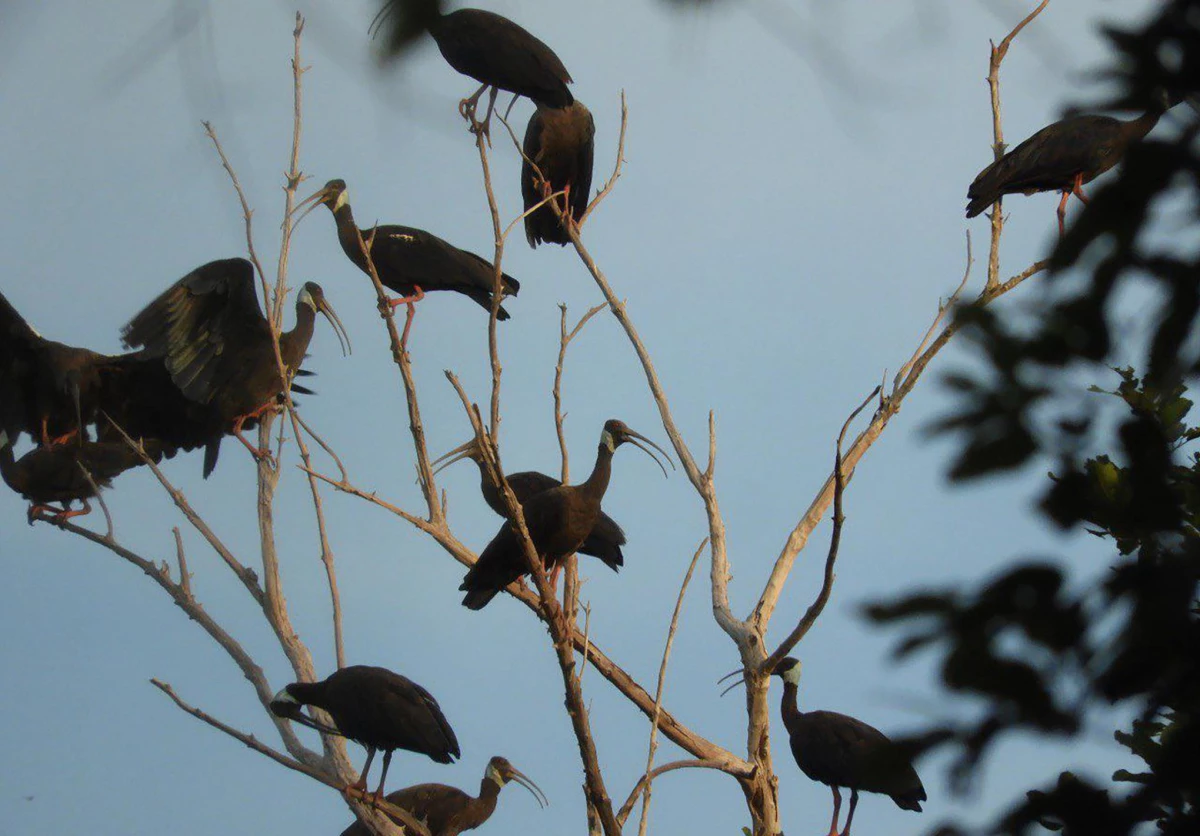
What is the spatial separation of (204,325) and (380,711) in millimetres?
2560

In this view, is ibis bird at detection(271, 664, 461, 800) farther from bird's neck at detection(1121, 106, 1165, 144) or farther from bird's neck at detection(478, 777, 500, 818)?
bird's neck at detection(1121, 106, 1165, 144)

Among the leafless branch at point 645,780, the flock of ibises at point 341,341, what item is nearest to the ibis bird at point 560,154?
the flock of ibises at point 341,341

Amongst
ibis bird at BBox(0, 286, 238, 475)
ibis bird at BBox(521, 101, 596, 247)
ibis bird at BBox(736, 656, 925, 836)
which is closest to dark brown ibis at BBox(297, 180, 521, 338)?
ibis bird at BBox(521, 101, 596, 247)

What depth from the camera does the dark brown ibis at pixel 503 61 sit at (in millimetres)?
7703

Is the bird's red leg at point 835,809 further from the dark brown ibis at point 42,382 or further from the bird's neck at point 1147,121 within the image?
the bird's neck at point 1147,121

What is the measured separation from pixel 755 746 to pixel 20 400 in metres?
5.31

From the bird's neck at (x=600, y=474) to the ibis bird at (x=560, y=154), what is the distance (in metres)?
2.10

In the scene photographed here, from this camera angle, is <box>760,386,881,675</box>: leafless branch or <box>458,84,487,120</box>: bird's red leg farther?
<box>458,84,487,120</box>: bird's red leg

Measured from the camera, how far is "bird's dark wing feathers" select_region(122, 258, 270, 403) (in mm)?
7727

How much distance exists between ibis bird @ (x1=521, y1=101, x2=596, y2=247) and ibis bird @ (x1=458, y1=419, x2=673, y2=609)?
2.18 metres

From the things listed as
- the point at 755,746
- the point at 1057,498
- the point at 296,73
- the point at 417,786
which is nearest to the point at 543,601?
the point at 755,746

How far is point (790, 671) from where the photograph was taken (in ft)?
29.2

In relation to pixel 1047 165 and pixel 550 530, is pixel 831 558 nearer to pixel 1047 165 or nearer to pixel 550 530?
pixel 550 530

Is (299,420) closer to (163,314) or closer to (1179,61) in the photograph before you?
(163,314)
